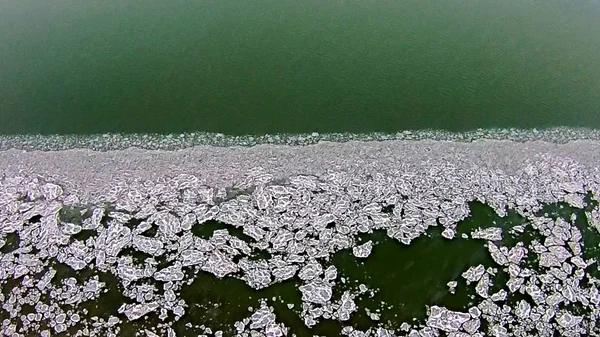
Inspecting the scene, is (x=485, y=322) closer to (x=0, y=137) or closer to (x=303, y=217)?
(x=303, y=217)

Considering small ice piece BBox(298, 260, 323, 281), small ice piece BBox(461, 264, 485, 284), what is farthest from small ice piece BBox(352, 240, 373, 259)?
small ice piece BBox(461, 264, 485, 284)

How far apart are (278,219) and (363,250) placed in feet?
3.30

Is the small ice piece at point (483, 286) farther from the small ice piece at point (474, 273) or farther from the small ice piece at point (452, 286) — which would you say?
the small ice piece at point (452, 286)

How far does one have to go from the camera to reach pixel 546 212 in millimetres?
5680

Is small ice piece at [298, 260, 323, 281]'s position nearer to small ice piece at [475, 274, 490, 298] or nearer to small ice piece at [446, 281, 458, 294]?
small ice piece at [446, 281, 458, 294]

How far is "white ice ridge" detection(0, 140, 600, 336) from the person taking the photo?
15.8 ft

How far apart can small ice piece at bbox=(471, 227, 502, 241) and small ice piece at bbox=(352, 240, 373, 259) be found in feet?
3.85

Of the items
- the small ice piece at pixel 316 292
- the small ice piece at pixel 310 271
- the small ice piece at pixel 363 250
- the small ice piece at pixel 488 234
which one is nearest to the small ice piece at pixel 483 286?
the small ice piece at pixel 488 234

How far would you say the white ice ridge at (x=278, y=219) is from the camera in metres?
4.82

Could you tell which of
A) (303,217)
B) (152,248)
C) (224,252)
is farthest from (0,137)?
(303,217)

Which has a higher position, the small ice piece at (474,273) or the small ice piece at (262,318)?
the small ice piece at (474,273)

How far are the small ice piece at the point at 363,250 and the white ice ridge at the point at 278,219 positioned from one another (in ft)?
0.07

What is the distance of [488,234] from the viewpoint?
5441mm

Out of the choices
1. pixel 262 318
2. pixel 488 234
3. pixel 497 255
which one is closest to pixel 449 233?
pixel 488 234
